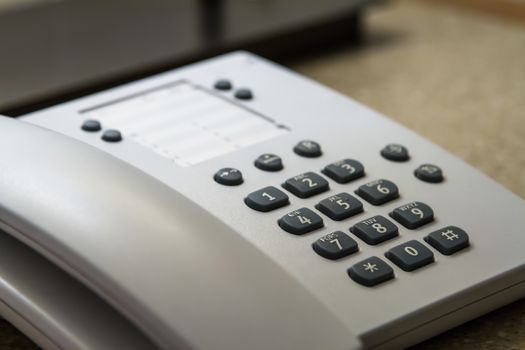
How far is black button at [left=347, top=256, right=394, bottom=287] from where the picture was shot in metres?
0.39

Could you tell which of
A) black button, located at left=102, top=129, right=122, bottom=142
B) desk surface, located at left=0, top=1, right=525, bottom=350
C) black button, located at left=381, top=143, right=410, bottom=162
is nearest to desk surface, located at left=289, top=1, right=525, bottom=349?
desk surface, located at left=0, top=1, right=525, bottom=350

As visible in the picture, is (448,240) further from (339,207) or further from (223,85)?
(223,85)

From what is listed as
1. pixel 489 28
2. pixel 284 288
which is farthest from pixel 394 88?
pixel 284 288

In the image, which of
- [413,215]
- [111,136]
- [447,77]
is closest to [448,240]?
[413,215]

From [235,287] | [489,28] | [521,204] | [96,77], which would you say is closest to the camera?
[235,287]

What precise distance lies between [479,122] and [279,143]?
23cm

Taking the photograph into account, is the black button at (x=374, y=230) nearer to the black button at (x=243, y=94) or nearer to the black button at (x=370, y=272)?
the black button at (x=370, y=272)

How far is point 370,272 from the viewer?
1.28 ft

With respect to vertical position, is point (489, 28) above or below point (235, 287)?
below

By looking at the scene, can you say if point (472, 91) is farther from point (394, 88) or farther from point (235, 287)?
point (235, 287)

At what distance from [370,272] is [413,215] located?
0.17 ft

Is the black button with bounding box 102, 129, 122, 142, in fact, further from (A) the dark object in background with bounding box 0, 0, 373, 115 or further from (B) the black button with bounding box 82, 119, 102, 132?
(A) the dark object in background with bounding box 0, 0, 373, 115

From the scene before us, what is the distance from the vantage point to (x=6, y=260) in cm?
41

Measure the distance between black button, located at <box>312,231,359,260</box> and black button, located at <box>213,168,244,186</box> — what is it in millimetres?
57
